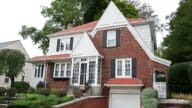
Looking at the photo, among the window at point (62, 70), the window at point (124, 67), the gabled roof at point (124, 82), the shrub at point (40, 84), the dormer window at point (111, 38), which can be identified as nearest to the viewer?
the gabled roof at point (124, 82)

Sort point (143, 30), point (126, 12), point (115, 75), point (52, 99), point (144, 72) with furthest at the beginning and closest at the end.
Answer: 1. point (126, 12)
2. point (143, 30)
3. point (115, 75)
4. point (144, 72)
5. point (52, 99)

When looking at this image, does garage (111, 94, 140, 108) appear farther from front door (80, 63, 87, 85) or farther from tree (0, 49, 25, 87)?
tree (0, 49, 25, 87)

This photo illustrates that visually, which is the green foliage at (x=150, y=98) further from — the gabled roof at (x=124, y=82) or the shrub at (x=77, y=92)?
the shrub at (x=77, y=92)

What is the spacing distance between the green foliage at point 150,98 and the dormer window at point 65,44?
11.6m

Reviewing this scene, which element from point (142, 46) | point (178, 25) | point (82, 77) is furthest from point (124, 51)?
point (178, 25)

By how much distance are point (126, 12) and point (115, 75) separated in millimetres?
17226

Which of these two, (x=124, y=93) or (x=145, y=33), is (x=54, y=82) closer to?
(x=124, y=93)

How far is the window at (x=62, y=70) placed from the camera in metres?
24.2

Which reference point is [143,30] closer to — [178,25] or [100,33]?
[100,33]

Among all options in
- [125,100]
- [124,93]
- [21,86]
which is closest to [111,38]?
[124,93]

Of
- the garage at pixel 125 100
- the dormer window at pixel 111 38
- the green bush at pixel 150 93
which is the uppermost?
the dormer window at pixel 111 38

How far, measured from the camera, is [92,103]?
58.3 ft

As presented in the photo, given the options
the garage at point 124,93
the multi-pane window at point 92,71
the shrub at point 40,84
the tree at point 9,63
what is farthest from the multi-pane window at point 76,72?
the tree at point 9,63

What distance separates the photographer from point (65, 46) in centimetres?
2670
